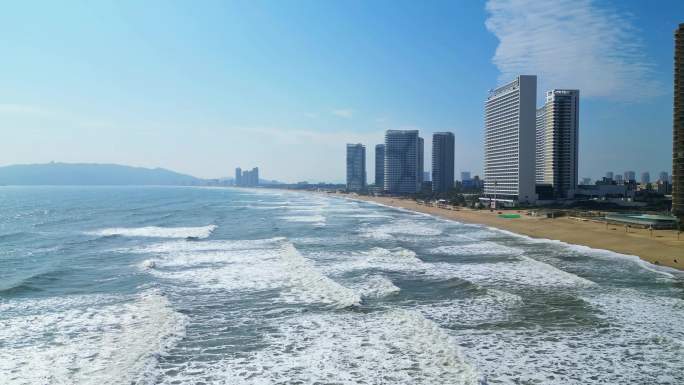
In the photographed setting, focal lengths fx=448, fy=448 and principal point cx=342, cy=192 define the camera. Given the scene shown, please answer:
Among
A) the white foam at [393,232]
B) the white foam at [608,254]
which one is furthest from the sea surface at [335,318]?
the white foam at [393,232]

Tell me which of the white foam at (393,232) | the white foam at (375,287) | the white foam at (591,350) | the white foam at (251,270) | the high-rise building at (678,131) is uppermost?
the high-rise building at (678,131)

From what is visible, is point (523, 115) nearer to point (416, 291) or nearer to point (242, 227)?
point (242, 227)

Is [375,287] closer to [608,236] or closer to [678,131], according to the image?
[608,236]

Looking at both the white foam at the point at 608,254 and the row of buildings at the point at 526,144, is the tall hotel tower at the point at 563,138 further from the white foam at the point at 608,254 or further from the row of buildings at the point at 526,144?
the white foam at the point at 608,254

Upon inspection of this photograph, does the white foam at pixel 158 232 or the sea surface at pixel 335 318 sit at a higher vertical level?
the sea surface at pixel 335 318

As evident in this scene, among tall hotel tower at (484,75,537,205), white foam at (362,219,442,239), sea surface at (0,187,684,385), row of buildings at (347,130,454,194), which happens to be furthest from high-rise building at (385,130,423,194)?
sea surface at (0,187,684,385)

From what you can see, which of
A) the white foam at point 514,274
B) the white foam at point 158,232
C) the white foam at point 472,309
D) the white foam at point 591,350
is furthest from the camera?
the white foam at point 158,232
